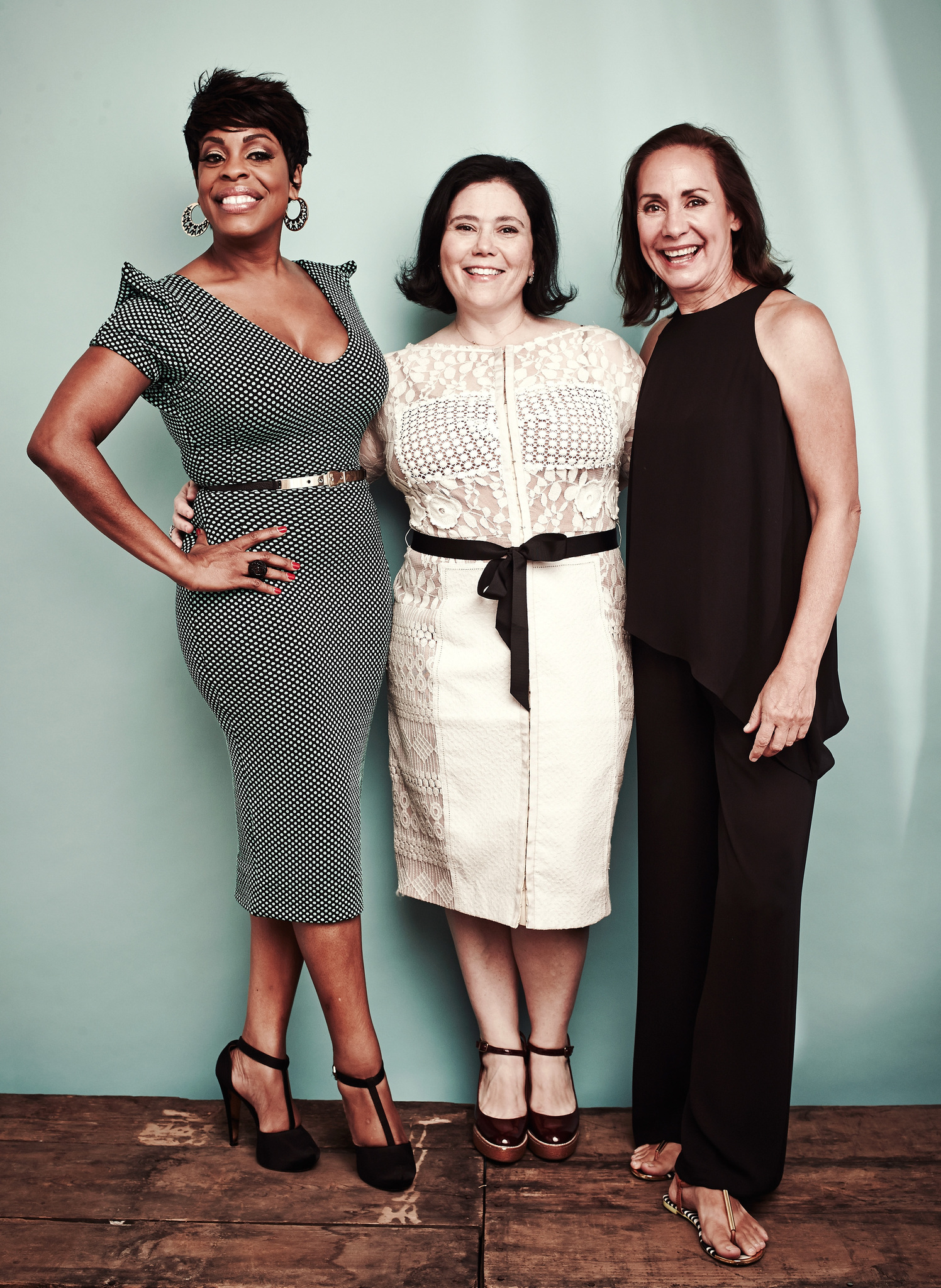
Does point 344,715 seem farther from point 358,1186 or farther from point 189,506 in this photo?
point 358,1186

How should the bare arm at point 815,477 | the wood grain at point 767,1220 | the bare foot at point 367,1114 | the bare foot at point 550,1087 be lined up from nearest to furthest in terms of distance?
the bare arm at point 815,477 → the wood grain at point 767,1220 → the bare foot at point 367,1114 → the bare foot at point 550,1087

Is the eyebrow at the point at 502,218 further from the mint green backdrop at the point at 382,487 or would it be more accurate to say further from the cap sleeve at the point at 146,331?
the cap sleeve at the point at 146,331

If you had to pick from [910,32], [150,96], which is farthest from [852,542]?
[150,96]

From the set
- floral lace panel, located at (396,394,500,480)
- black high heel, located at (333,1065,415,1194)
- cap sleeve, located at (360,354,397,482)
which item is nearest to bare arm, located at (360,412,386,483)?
cap sleeve, located at (360,354,397,482)

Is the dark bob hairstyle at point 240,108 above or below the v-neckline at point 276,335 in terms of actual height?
above

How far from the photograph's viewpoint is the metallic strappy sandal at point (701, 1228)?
1.71 metres

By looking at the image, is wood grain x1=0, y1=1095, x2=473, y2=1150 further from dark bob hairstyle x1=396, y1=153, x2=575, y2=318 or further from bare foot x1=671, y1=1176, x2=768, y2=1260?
dark bob hairstyle x1=396, y1=153, x2=575, y2=318

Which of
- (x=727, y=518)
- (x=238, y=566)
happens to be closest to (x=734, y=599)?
(x=727, y=518)

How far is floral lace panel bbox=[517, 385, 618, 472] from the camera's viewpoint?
70.6 inches

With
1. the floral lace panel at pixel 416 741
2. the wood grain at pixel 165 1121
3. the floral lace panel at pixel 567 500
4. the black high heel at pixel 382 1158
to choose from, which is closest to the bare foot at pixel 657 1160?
the wood grain at pixel 165 1121

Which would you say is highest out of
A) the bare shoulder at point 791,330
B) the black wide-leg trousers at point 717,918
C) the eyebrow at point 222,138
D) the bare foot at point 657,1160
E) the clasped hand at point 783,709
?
the eyebrow at point 222,138

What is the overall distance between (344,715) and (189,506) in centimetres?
48

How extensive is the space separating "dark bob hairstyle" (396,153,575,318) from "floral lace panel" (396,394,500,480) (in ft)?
1.05

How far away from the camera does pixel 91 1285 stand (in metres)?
1.71
